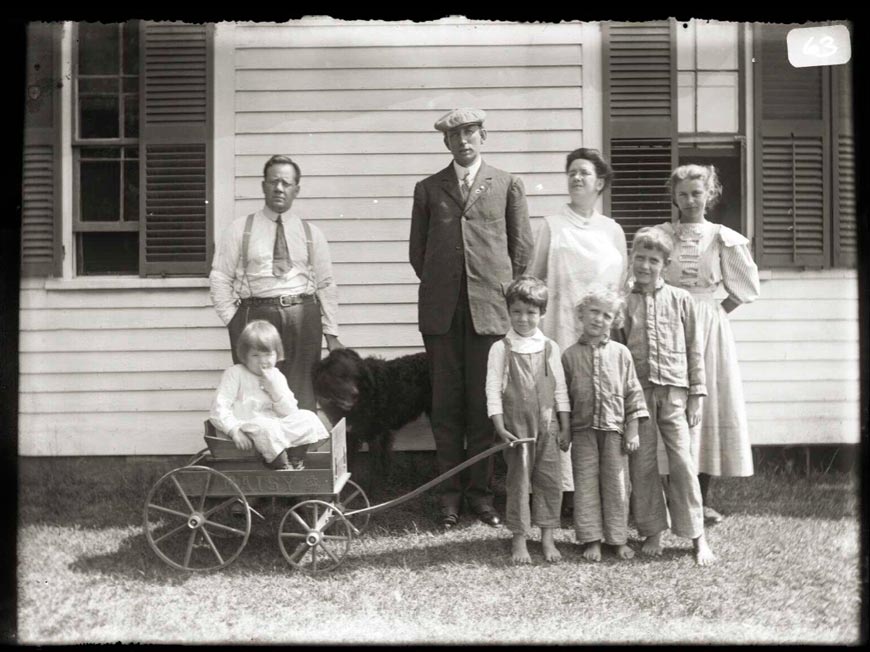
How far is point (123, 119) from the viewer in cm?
511

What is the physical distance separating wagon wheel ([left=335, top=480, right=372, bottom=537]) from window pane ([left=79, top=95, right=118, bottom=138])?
262 centimetres

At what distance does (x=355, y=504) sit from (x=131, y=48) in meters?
3.05

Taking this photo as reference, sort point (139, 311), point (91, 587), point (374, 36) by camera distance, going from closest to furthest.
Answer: point (91, 587)
point (374, 36)
point (139, 311)

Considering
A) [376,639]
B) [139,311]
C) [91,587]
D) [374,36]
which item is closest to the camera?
[376,639]

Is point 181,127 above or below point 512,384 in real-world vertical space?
above

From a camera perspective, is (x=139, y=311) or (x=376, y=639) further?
(x=139, y=311)

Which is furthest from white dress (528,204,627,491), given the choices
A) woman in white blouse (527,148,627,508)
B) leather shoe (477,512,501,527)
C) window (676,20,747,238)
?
window (676,20,747,238)

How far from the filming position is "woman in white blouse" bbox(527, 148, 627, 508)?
4.60 m

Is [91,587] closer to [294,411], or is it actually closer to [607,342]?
[294,411]

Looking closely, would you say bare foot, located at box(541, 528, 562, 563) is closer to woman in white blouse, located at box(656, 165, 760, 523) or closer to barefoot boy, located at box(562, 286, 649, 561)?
barefoot boy, located at box(562, 286, 649, 561)

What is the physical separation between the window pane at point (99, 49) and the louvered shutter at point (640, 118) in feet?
9.72

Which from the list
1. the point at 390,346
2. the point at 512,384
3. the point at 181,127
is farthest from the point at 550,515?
the point at 181,127

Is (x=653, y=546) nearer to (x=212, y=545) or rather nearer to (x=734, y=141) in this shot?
(x=212, y=545)

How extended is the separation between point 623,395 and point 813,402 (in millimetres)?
1713
